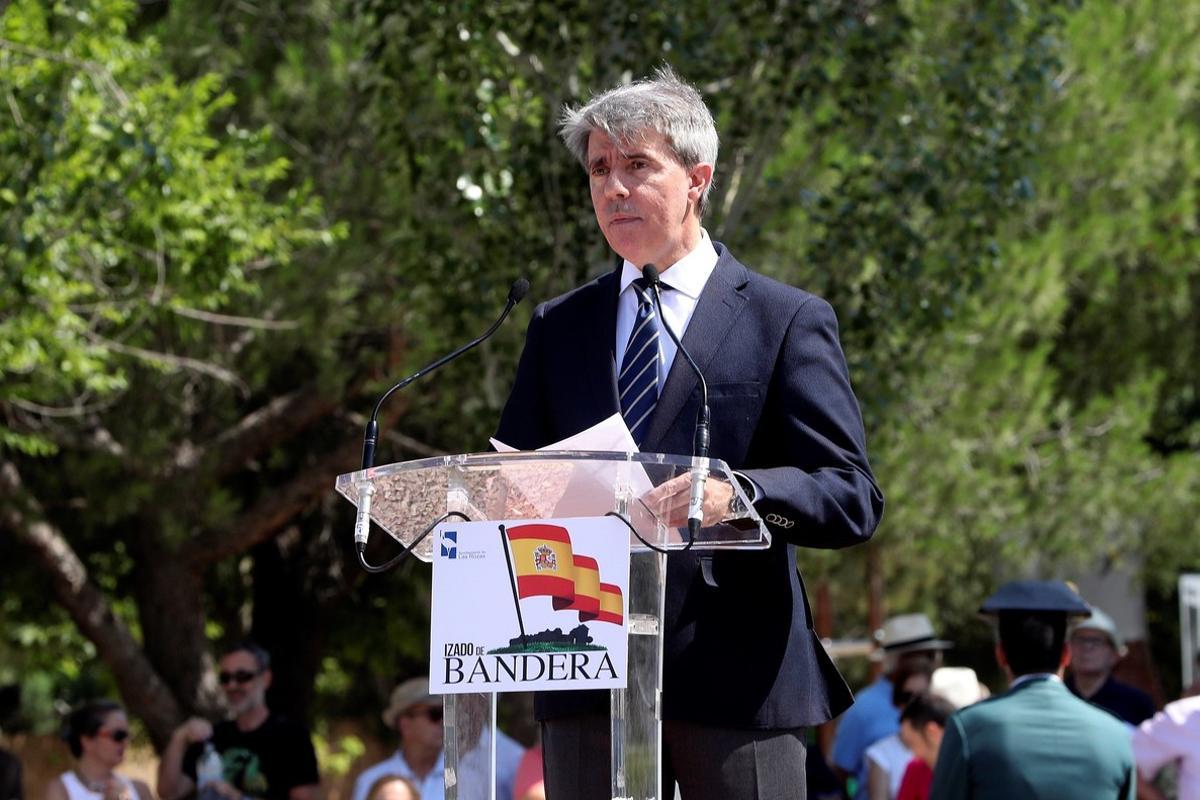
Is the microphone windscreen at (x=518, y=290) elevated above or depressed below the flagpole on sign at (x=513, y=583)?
above

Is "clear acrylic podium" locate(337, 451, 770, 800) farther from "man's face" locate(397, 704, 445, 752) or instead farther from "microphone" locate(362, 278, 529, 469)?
"man's face" locate(397, 704, 445, 752)

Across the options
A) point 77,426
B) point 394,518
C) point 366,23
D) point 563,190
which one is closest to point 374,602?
point 77,426

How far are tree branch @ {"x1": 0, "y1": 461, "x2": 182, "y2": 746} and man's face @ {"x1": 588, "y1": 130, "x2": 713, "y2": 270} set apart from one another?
8.64 metres

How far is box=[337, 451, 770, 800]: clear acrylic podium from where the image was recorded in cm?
282

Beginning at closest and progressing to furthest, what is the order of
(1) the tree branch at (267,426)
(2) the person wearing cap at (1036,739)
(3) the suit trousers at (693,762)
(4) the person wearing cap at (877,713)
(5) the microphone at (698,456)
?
(5) the microphone at (698,456), (3) the suit trousers at (693,762), (2) the person wearing cap at (1036,739), (4) the person wearing cap at (877,713), (1) the tree branch at (267,426)

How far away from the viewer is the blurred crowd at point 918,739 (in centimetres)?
453

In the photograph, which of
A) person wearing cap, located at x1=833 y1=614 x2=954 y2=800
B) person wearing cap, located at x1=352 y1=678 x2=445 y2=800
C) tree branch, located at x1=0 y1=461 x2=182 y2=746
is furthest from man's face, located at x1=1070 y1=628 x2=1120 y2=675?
tree branch, located at x1=0 y1=461 x2=182 y2=746

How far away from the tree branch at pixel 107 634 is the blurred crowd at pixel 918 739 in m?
2.61

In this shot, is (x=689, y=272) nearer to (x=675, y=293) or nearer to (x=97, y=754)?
(x=675, y=293)

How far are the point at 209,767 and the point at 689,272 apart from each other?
536 centimetres

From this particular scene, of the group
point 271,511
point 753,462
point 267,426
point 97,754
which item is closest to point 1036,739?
point 753,462

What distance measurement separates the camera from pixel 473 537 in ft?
9.44

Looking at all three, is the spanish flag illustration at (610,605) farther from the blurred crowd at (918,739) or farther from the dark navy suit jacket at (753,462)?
the blurred crowd at (918,739)

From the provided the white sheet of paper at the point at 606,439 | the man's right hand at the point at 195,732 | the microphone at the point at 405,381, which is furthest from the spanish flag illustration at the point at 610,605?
the man's right hand at the point at 195,732
